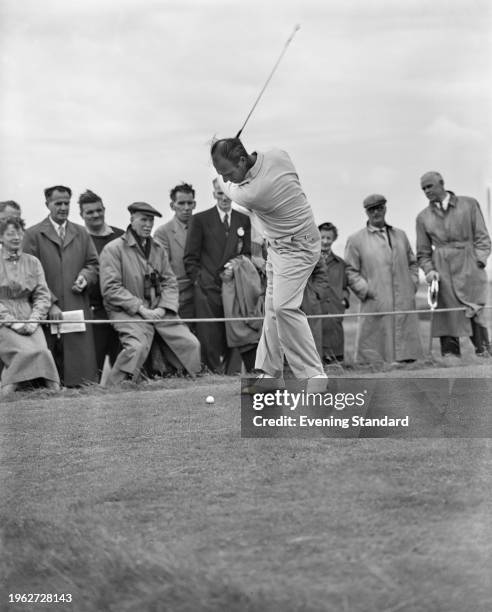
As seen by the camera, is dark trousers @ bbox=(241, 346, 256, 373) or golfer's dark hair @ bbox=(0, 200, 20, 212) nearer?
golfer's dark hair @ bbox=(0, 200, 20, 212)

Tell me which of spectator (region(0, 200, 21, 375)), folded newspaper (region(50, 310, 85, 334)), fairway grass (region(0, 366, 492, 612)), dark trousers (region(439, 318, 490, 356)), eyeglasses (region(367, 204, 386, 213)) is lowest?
fairway grass (region(0, 366, 492, 612))

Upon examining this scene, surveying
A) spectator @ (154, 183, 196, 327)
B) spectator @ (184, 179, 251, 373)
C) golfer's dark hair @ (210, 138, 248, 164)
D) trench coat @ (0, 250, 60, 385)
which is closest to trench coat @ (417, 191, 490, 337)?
spectator @ (184, 179, 251, 373)

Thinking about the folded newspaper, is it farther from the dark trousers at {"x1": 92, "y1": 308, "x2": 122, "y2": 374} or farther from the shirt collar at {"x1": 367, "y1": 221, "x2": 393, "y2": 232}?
the shirt collar at {"x1": 367, "y1": 221, "x2": 393, "y2": 232}

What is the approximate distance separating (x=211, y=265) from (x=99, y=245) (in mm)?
1082

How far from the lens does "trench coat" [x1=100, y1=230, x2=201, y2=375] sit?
10.9 meters

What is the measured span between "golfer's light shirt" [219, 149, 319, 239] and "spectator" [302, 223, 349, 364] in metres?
3.18

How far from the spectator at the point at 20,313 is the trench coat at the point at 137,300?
683 mm

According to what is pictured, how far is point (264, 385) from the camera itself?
8.63 meters

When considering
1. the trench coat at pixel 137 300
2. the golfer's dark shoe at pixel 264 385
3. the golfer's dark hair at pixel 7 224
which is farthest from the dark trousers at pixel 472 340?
the golfer's dark hair at pixel 7 224

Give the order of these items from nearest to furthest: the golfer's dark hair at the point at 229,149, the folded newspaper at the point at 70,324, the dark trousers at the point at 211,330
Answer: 1. the golfer's dark hair at the point at 229,149
2. the folded newspaper at the point at 70,324
3. the dark trousers at the point at 211,330

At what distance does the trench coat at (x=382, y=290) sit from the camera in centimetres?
1269

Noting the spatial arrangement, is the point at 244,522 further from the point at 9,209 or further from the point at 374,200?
the point at 374,200

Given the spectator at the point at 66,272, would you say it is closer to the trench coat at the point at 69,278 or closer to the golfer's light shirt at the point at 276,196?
the trench coat at the point at 69,278

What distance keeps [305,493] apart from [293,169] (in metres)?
3.32
